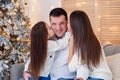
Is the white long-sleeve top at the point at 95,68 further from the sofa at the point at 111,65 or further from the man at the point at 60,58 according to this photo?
the sofa at the point at 111,65

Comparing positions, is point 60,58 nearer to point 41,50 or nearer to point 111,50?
point 41,50

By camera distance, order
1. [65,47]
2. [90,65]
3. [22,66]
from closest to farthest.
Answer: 1. [90,65]
2. [65,47]
3. [22,66]

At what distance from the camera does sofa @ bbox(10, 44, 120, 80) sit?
8.40 feet

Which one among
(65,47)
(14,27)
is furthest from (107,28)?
(65,47)

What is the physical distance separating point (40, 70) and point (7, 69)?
5.43 ft

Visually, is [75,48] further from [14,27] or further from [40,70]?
[14,27]

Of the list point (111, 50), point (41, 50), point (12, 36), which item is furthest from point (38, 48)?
point (12, 36)

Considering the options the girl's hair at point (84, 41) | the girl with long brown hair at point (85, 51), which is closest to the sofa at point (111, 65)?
the girl with long brown hair at point (85, 51)

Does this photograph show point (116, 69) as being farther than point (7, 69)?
No

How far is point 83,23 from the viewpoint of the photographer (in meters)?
2.11

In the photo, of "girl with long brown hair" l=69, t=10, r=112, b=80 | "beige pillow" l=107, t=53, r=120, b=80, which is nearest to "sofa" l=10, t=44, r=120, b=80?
"beige pillow" l=107, t=53, r=120, b=80

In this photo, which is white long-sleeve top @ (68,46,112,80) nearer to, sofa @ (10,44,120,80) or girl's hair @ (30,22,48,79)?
girl's hair @ (30,22,48,79)

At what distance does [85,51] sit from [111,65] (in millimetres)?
694

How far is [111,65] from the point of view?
8.61 feet
